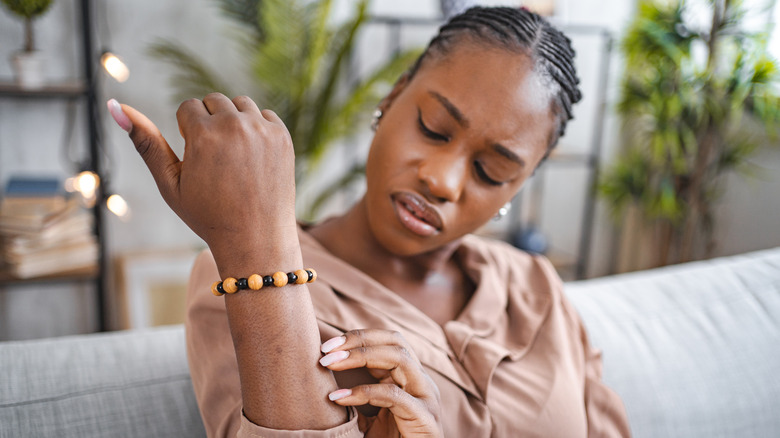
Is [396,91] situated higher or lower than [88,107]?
higher

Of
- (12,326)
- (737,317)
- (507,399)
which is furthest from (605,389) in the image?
(12,326)

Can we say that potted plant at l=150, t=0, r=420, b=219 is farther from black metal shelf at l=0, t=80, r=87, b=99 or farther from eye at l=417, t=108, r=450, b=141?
eye at l=417, t=108, r=450, b=141

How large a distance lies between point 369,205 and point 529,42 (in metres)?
0.33

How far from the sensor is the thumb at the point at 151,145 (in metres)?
0.51

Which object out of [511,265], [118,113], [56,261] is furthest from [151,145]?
[56,261]

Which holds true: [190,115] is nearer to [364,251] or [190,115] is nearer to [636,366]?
[364,251]

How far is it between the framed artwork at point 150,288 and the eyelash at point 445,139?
1824 millimetres

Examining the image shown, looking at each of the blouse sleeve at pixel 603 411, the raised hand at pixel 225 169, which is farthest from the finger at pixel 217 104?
the blouse sleeve at pixel 603 411

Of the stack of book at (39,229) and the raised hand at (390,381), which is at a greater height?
the raised hand at (390,381)

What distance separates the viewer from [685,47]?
2.59m

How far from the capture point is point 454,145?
0.79 metres

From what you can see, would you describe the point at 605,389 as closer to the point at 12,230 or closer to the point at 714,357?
the point at 714,357

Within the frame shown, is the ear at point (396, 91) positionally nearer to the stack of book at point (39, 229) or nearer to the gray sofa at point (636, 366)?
the gray sofa at point (636, 366)

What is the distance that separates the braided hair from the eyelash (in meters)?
0.12
